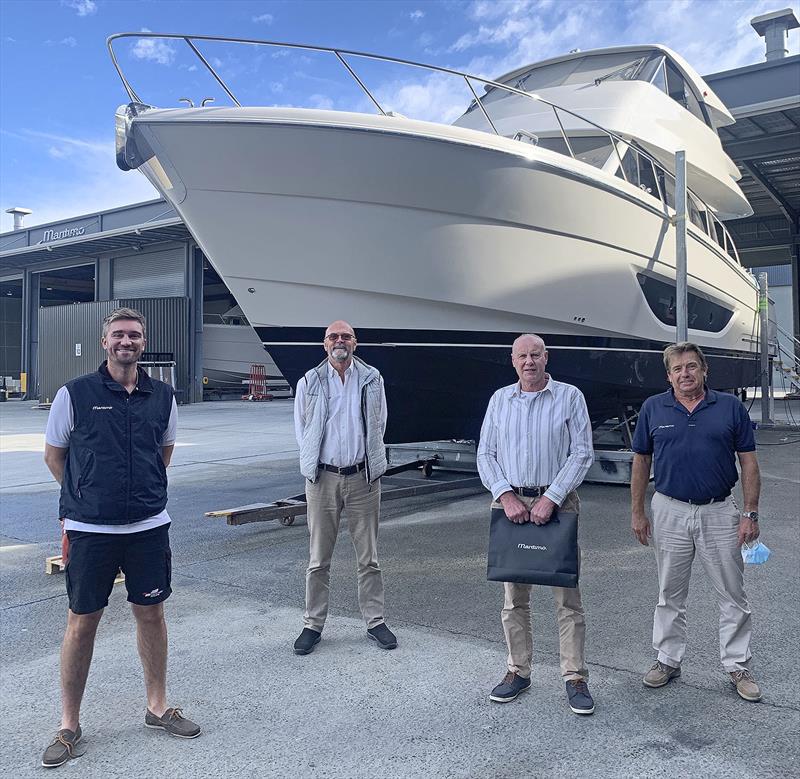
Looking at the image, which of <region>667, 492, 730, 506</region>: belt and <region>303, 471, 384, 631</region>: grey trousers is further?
<region>303, 471, 384, 631</region>: grey trousers

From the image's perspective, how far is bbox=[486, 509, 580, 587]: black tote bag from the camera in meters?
2.55

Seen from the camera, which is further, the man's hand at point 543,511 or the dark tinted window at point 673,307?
the dark tinted window at point 673,307

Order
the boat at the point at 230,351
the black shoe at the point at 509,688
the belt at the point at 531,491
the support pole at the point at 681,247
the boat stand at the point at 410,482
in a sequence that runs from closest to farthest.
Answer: the black shoe at the point at 509,688
the belt at the point at 531,491
the boat stand at the point at 410,482
the support pole at the point at 681,247
the boat at the point at 230,351

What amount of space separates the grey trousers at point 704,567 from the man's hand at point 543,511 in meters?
0.53

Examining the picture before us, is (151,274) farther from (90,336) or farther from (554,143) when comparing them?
(554,143)

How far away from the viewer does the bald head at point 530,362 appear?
2715 millimetres

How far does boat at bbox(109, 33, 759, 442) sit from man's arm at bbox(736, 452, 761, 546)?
328cm

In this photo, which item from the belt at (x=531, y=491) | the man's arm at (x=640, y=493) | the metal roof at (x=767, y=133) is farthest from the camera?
the metal roof at (x=767, y=133)

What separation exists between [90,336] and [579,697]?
2293 centimetres

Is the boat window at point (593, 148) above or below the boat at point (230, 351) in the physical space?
above

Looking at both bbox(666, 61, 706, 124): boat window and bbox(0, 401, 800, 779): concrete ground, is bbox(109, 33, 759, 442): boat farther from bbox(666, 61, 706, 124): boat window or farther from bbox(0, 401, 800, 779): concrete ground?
bbox(666, 61, 706, 124): boat window

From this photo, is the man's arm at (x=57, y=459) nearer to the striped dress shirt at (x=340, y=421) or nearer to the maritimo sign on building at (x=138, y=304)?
the striped dress shirt at (x=340, y=421)

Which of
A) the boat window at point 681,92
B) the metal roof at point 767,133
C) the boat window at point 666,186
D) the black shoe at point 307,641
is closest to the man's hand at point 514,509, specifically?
the black shoe at point 307,641

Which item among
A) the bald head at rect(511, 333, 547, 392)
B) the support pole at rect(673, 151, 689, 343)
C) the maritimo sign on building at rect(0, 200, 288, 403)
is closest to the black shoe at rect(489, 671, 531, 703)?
the bald head at rect(511, 333, 547, 392)
